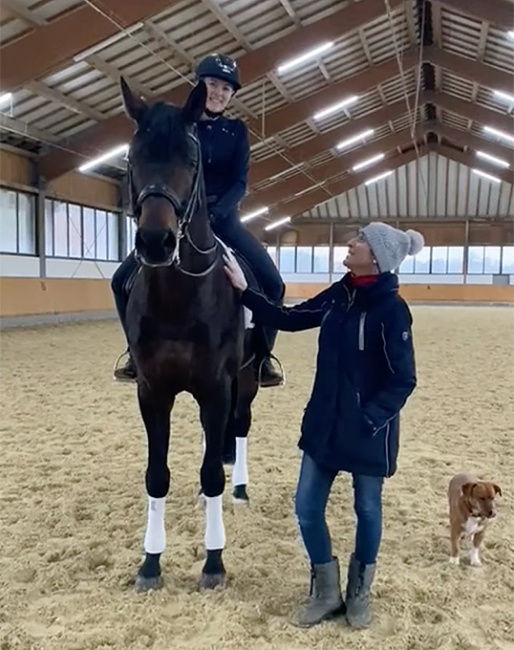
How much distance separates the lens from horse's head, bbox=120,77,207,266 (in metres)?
2.12

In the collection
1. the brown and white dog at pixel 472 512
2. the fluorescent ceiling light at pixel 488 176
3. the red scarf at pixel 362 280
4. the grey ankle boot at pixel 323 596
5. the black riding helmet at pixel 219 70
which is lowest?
the grey ankle boot at pixel 323 596

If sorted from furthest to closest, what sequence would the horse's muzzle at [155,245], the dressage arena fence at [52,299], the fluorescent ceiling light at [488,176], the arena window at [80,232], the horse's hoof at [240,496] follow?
1. the fluorescent ceiling light at [488,176]
2. the arena window at [80,232]
3. the dressage arena fence at [52,299]
4. the horse's hoof at [240,496]
5. the horse's muzzle at [155,245]

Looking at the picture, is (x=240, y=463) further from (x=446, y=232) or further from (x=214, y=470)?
(x=446, y=232)

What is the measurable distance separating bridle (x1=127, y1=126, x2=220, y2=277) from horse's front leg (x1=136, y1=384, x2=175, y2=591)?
55cm

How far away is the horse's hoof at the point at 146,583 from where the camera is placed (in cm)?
261

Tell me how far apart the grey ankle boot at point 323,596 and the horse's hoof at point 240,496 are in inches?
47.7

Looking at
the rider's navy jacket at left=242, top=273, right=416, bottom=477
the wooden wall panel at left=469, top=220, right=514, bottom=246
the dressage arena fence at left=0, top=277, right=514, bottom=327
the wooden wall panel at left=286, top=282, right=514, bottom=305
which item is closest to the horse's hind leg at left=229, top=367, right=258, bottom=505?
the rider's navy jacket at left=242, top=273, right=416, bottom=477

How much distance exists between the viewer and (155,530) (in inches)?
108

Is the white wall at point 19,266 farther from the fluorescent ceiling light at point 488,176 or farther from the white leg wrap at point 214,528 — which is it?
the fluorescent ceiling light at point 488,176

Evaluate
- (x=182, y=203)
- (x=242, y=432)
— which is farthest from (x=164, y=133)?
(x=242, y=432)

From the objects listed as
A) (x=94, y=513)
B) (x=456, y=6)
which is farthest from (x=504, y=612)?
(x=456, y=6)

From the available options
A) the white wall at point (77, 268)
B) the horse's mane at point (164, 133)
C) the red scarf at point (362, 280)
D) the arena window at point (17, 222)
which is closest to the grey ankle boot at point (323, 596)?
the red scarf at point (362, 280)

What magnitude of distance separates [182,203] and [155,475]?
1193 millimetres

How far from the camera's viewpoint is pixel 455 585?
266 cm
